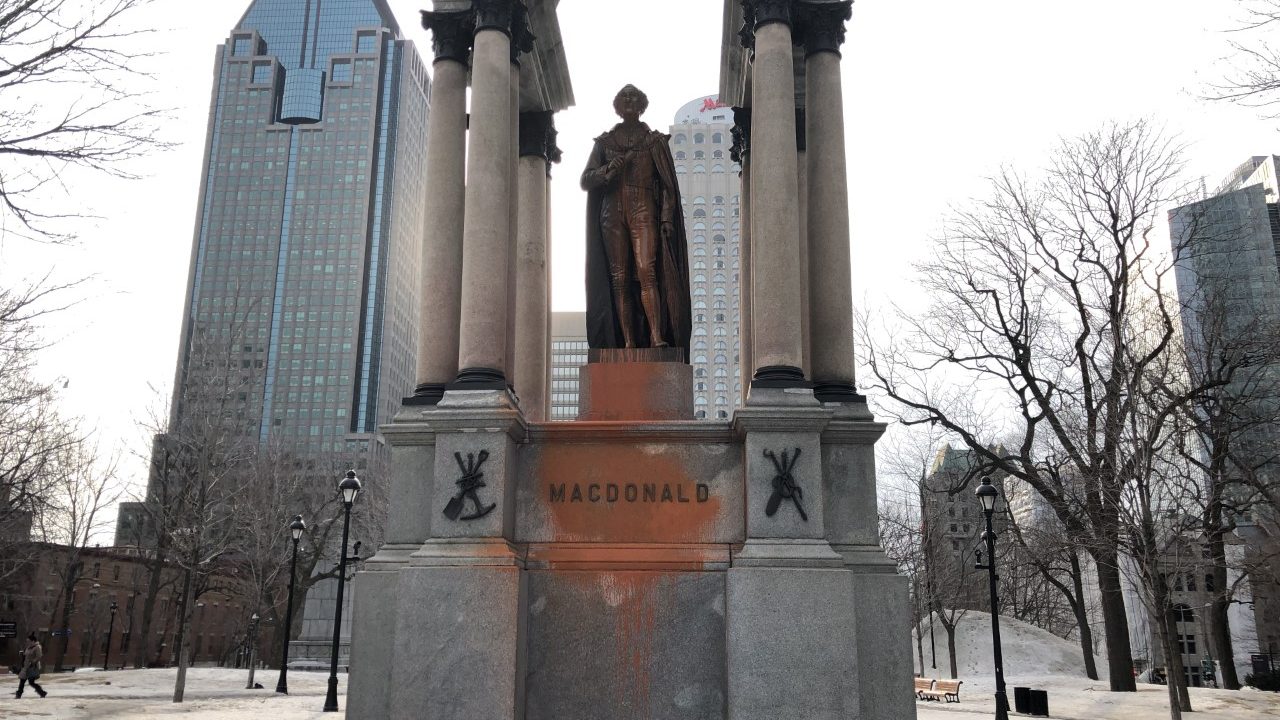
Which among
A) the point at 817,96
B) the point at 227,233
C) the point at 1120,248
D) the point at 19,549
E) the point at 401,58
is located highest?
the point at 401,58

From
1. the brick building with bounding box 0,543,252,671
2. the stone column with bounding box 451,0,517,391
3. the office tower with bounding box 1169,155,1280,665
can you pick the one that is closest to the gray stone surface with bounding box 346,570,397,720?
the stone column with bounding box 451,0,517,391

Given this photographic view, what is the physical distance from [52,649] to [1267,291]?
280 feet

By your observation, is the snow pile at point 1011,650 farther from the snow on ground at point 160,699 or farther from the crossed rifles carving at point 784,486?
the crossed rifles carving at point 784,486

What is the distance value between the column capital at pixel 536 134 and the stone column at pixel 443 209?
6.51 ft

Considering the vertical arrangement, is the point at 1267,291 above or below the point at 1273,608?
above

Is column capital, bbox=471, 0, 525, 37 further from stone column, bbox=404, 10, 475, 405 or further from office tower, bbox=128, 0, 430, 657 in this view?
office tower, bbox=128, 0, 430, 657

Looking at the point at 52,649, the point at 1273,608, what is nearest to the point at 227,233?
the point at 52,649

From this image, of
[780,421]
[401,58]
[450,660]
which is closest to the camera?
[450,660]

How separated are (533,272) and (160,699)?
1938 centimetres

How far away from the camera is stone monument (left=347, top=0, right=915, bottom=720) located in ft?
33.0

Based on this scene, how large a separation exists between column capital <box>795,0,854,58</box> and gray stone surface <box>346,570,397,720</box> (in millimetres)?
9253

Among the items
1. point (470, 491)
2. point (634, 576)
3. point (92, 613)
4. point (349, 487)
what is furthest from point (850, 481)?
point (92, 613)

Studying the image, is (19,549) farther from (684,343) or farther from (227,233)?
(227,233)

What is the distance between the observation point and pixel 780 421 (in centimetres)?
1084
